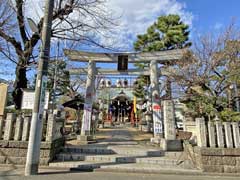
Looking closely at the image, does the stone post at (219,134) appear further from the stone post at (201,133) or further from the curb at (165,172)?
the curb at (165,172)

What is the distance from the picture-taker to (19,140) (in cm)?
611

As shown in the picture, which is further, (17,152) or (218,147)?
(17,152)

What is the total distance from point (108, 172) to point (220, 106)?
18.1 ft

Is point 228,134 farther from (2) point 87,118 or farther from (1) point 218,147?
(2) point 87,118

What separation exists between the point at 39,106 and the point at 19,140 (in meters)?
1.65

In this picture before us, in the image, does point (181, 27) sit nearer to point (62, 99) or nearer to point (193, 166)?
point (193, 166)

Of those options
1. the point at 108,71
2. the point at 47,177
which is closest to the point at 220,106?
the point at 108,71

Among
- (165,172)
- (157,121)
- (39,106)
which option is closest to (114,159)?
(165,172)

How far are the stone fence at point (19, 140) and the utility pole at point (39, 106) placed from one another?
917mm

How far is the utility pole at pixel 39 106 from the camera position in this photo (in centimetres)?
501

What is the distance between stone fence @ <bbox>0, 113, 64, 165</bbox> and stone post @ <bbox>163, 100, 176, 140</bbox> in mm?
4198

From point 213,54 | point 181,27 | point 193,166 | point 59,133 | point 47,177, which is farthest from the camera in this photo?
point 181,27

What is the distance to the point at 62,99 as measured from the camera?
1037 inches

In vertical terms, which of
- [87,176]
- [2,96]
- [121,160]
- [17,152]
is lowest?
[87,176]
